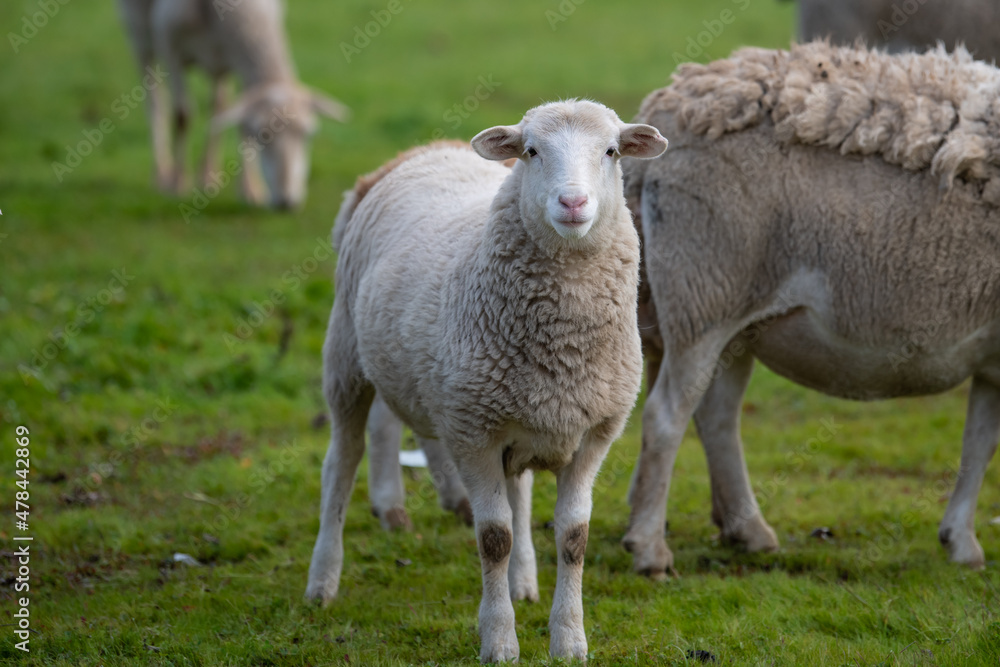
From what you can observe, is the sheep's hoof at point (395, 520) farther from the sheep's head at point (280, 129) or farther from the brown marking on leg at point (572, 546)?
the sheep's head at point (280, 129)

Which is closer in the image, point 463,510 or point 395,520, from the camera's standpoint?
point 395,520

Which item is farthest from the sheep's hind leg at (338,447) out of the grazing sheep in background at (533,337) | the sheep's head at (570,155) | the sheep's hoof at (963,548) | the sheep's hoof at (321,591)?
the sheep's hoof at (963,548)

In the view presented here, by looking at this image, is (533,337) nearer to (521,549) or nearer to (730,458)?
(521,549)

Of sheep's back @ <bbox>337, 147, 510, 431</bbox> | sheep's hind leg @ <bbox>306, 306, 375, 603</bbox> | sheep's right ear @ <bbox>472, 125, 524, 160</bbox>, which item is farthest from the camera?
sheep's hind leg @ <bbox>306, 306, 375, 603</bbox>

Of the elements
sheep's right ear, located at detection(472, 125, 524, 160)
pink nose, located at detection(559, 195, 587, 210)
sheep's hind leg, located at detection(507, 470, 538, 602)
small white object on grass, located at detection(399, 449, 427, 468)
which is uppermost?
sheep's right ear, located at detection(472, 125, 524, 160)

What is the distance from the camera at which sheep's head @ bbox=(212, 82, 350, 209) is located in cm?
1237

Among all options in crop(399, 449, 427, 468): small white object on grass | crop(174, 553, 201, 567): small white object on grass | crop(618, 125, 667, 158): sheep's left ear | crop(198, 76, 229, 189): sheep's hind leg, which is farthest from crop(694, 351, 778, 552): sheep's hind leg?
crop(198, 76, 229, 189): sheep's hind leg

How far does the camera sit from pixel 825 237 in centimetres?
488

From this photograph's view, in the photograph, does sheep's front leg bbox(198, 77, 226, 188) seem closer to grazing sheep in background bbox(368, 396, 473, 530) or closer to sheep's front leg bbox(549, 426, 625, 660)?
grazing sheep in background bbox(368, 396, 473, 530)

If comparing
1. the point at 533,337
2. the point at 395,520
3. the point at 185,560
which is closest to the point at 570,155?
the point at 533,337

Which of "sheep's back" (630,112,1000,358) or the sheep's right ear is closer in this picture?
the sheep's right ear

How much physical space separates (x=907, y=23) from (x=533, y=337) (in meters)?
4.52

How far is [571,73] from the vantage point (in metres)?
17.7

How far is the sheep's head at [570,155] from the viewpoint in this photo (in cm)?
368
